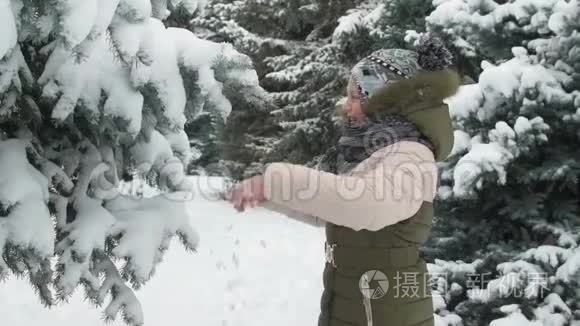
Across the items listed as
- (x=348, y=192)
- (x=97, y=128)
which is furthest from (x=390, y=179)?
(x=97, y=128)

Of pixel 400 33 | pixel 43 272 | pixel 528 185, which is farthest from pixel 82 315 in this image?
pixel 400 33

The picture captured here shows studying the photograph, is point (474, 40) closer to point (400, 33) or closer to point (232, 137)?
point (400, 33)

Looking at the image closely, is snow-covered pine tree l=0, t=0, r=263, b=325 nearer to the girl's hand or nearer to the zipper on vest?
the girl's hand

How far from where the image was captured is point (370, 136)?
78.4 inches

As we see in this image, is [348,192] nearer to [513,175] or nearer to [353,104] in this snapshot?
[353,104]

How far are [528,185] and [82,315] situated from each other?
3532mm

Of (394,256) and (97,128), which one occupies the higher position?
(97,128)

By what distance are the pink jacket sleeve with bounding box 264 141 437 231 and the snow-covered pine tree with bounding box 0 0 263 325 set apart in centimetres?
76

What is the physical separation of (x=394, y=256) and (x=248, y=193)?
72 centimetres

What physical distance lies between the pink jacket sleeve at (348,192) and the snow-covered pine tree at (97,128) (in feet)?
2.49

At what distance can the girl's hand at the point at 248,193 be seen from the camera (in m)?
1.62

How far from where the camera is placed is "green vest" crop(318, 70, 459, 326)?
6.43 ft

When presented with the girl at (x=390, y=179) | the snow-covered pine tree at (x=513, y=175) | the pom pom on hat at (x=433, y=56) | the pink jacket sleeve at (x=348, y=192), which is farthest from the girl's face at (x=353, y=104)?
the snow-covered pine tree at (x=513, y=175)

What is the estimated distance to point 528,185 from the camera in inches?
153
